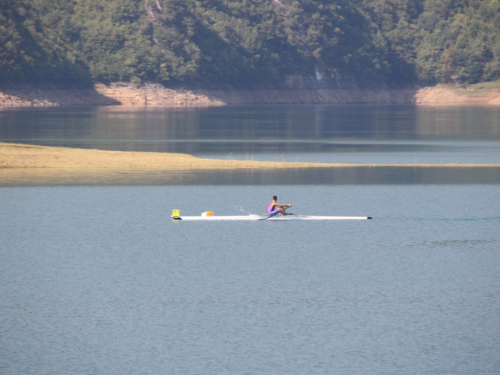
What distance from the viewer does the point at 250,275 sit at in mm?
36250

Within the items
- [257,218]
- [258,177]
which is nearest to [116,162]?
[258,177]

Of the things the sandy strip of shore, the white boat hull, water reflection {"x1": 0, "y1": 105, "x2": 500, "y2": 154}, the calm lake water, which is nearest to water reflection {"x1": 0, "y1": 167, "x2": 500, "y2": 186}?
the calm lake water

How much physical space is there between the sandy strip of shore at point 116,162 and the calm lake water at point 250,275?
3383mm

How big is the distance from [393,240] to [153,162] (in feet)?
108

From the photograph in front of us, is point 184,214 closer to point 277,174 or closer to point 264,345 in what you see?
point 277,174

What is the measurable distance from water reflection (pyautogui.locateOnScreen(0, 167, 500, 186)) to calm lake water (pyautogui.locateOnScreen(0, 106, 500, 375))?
0.21m

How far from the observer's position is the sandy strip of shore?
71.4 metres

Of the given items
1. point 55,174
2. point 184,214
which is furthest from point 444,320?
point 55,174

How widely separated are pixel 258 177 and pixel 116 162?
494 inches

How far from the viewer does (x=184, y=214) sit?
5072 cm

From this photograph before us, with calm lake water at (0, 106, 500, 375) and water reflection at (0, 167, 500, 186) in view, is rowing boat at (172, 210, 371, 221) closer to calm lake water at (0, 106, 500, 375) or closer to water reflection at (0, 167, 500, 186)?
calm lake water at (0, 106, 500, 375)

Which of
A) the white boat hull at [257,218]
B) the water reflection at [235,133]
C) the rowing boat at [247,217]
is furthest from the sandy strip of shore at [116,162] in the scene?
the white boat hull at [257,218]

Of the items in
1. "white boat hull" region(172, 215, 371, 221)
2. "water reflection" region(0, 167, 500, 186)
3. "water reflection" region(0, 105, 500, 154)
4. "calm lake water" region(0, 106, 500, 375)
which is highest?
"white boat hull" region(172, 215, 371, 221)

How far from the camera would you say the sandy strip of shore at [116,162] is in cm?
7138
